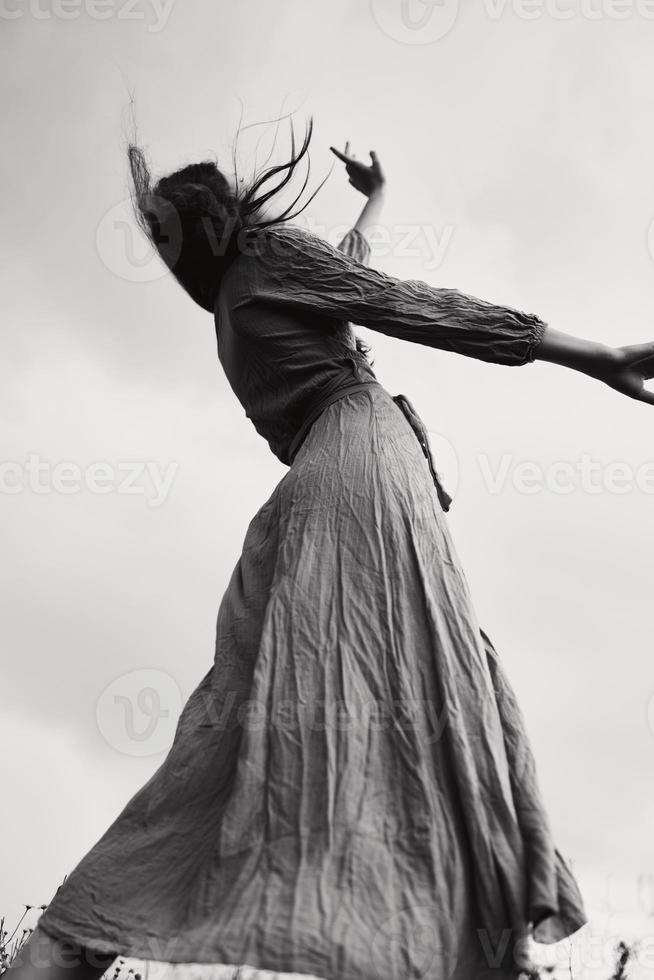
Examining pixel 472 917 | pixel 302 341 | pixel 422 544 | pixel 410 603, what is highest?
pixel 302 341

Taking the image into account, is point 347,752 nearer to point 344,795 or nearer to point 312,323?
point 344,795

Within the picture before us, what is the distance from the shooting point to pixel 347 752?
2516 mm

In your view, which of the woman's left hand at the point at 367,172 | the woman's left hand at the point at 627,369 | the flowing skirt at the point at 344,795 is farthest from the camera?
the woman's left hand at the point at 367,172

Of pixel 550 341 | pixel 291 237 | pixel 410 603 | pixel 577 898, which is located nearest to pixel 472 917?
pixel 577 898

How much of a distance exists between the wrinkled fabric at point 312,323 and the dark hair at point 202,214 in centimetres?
9

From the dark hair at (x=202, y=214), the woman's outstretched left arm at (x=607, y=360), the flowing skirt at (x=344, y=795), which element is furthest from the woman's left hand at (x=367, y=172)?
the flowing skirt at (x=344, y=795)

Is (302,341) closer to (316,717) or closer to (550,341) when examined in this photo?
(550,341)

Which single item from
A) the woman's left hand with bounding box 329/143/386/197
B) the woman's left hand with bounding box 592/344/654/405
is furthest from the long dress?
the woman's left hand with bounding box 329/143/386/197

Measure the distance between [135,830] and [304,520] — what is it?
92cm

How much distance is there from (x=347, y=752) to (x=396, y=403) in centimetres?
134

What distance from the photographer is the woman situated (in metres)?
2.31

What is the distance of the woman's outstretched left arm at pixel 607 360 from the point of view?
10.6 ft

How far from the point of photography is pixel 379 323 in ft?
10.5

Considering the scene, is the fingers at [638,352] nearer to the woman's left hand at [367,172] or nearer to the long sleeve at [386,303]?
the long sleeve at [386,303]
